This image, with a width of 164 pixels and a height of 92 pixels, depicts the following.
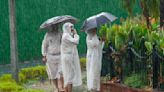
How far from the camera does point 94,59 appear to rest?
10461mm

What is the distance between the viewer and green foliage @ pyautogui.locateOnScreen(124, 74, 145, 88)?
1014 centimetres

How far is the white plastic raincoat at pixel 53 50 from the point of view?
11.1 meters

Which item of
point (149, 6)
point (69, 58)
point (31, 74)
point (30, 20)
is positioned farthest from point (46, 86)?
point (149, 6)

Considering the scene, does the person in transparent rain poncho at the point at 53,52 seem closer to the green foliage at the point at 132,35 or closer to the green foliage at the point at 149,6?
the green foliage at the point at 132,35

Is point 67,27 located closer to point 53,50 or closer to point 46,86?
point 53,50

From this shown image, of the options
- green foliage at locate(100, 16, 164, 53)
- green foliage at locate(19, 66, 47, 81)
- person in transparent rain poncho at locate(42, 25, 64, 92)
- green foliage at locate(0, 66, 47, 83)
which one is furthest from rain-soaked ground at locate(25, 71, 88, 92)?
green foliage at locate(100, 16, 164, 53)

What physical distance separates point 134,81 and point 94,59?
966mm

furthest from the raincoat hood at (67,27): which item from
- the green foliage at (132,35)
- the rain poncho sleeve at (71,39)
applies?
the green foliage at (132,35)

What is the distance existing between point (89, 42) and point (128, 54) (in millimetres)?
926

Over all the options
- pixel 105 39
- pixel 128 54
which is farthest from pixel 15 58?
pixel 128 54

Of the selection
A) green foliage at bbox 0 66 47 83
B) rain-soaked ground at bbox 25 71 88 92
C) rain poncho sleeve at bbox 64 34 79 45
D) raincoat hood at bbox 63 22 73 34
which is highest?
raincoat hood at bbox 63 22 73 34

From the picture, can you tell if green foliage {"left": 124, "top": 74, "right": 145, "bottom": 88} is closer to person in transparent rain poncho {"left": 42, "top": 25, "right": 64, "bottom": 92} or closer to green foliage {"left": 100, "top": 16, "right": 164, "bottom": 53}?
green foliage {"left": 100, "top": 16, "right": 164, "bottom": 53}

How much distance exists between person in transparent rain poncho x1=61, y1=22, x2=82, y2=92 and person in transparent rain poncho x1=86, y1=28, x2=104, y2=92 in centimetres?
26

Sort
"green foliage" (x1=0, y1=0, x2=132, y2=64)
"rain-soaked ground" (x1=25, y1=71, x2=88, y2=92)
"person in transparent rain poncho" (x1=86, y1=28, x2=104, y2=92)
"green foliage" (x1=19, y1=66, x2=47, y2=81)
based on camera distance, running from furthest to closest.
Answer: "green foliage" (x1=0, y1=0, x2=132, y2=64), "green foliage" (x1=19, y1=66, x2=47, y2=81), "rain-soaked ground" (x1=25, y1=71, x2=88, y2=92), "person in transparent rain poncho" (x1=86, y1=28, x2=104, y2=92)
